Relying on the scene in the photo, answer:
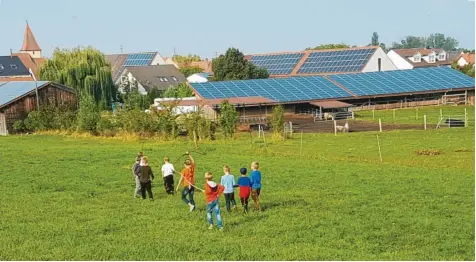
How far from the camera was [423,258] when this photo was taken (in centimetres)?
1388

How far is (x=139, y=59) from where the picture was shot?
120 metres

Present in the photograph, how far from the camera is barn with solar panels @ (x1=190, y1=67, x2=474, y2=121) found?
67.1m

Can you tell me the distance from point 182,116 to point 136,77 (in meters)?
50.3

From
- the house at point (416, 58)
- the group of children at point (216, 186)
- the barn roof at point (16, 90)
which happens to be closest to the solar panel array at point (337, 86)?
the barn roof at point (16, 90)

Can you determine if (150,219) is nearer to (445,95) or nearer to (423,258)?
(423,258)

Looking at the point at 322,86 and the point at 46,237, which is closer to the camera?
the point at 46,237

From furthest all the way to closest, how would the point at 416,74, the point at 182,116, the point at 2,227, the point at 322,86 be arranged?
the point at 416,74 < the point at 322,86 < the point at 182,116 < the point at 2,227

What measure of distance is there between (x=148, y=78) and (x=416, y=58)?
46.9m

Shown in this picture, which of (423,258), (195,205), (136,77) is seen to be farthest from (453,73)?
(423,258)

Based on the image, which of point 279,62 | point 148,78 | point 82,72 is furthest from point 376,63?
point 82,72

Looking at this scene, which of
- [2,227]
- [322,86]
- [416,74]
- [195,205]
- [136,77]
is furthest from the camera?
[136,77]

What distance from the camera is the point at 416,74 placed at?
81.9m

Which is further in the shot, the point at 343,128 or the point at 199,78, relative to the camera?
the point at 199,78

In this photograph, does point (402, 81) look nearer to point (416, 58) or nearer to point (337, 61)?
point (337, 61)
